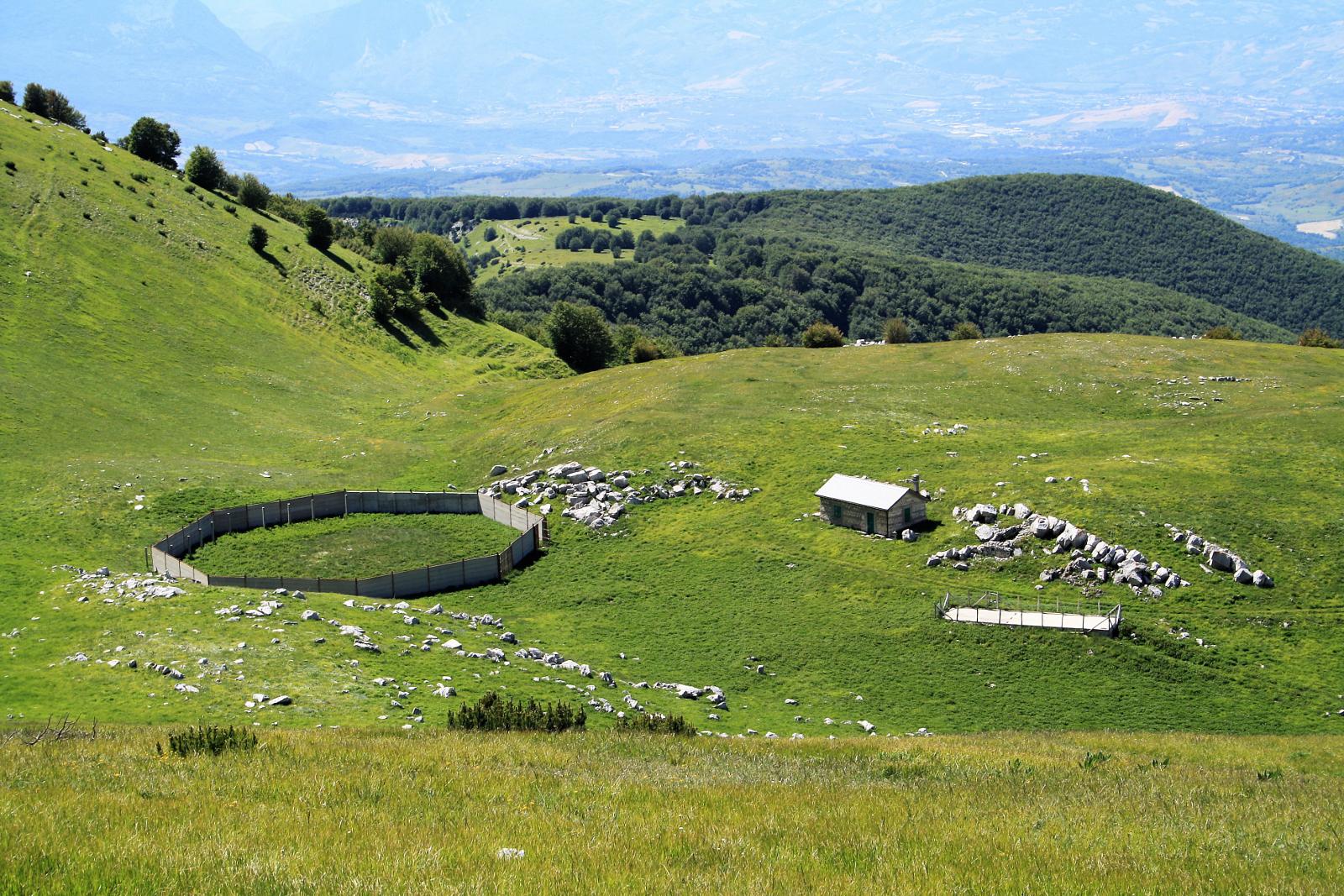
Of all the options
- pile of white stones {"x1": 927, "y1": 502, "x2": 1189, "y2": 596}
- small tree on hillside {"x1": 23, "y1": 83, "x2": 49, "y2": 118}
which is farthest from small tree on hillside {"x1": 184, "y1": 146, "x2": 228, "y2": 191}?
pile of white stones {"x1": 927, "y1": 502, "x2": 1189, "y2": 596}

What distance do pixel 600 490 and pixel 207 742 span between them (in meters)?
41.8

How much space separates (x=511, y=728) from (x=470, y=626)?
17192 millimetres

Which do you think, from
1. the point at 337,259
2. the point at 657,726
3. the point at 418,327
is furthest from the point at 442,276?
the point at 657,726

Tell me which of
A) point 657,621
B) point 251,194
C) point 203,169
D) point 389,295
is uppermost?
point 203,169

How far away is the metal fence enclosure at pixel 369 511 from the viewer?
2000 inches

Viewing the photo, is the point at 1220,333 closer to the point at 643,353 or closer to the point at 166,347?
the point at 643,353

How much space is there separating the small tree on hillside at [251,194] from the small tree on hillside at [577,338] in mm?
45919

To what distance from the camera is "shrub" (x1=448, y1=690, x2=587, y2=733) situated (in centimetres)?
3142

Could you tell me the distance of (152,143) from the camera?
14450cm

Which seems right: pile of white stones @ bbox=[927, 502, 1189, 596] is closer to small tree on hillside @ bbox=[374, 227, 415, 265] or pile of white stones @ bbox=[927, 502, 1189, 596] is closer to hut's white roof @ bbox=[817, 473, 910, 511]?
hut's white roof @ bbox=[817, 473, 910, 511]

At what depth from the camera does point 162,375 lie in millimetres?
88875

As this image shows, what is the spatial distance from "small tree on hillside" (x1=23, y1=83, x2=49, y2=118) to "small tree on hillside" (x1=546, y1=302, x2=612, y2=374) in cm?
7279

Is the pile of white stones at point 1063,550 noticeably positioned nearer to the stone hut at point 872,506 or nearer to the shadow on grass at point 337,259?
the stone hut at point 872,506

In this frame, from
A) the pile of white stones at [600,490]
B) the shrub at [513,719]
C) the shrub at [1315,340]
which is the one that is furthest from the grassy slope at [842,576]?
the shrub at [1315,340]
